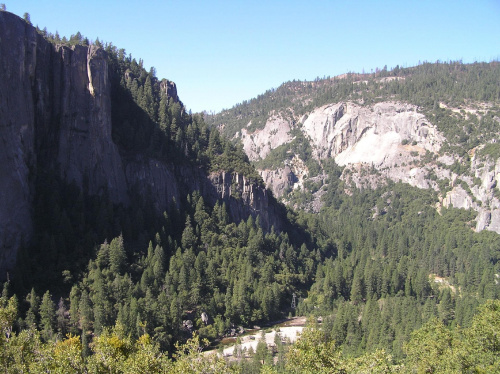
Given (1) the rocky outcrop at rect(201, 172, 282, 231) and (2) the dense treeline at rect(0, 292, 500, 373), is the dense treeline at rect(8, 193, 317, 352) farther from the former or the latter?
(2) the dense treeline at rect(0, 292, 500, 373)

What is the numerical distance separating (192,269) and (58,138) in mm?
36859

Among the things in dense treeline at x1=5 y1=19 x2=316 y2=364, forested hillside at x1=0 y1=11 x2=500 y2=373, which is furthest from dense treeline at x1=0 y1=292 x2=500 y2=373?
dense treeline at x1=5 y1=19 x2=316 y2=364

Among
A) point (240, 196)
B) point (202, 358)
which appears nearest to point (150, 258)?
point (240, 196)

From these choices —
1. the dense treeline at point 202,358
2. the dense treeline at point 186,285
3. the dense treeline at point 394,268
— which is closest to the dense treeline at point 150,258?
the dense treeline at point 186,285

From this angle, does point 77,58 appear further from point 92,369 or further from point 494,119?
point 494,119

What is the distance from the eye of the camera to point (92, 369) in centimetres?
3262

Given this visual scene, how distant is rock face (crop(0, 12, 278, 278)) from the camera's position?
76562mm

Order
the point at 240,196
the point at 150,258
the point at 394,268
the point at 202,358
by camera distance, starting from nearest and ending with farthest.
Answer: the point at 202,358, the point at 150,258, the point at 394,268, the point at 240,196

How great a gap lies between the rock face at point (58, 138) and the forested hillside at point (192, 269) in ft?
1.64

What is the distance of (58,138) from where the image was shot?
301ft

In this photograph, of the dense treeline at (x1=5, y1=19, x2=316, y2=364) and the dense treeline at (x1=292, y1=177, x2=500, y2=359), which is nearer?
the dense treeline at (x1=5, y1=19, x2=316, y2=364)

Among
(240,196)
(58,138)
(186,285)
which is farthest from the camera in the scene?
(240,196)

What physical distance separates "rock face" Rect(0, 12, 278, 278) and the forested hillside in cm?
50

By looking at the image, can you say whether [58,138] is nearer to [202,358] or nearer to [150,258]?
[150,258]
